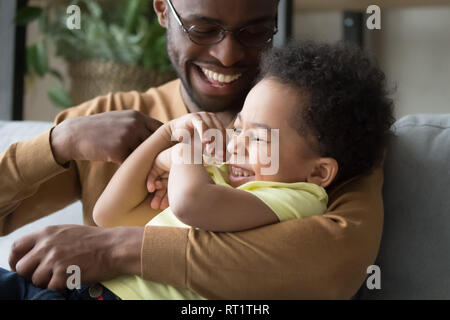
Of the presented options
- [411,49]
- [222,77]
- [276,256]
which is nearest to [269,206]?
[276,256]

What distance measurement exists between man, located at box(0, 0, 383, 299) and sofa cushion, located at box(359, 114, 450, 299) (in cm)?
8

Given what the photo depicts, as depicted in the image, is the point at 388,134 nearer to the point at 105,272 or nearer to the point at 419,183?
the point at 419,183

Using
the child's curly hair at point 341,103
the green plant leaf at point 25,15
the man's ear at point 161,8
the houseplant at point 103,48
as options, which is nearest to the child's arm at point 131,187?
the child's curly hair at point 341,103

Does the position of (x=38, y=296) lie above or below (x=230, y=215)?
below

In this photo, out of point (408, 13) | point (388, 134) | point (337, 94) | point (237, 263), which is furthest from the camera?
point (408, 13)

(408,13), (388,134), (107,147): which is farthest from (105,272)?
(408,13)

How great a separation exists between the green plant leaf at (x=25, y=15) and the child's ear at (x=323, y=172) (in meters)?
1.87

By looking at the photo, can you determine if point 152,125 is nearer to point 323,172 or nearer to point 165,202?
point 165,202

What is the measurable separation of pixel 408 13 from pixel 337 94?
85.0 inches

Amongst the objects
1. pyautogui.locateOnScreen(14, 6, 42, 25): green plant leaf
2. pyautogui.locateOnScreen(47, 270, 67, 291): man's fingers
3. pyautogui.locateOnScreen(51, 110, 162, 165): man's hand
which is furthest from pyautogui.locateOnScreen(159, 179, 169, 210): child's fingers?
pyautogui.locateOnScreen(14, 6, 42, 25): green plant leaf

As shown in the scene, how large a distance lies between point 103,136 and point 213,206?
406 millimetres

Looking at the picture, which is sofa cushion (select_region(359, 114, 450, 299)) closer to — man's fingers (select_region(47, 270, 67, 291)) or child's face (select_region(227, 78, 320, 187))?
child's face (select_region(227, 78, 320, 187))

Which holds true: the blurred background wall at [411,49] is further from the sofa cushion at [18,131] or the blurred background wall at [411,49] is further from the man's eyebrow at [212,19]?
the man's eyebrow at [212,19]

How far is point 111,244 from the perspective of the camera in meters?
0.96
